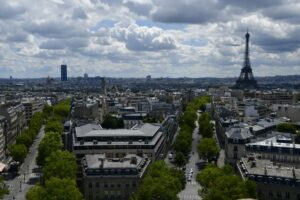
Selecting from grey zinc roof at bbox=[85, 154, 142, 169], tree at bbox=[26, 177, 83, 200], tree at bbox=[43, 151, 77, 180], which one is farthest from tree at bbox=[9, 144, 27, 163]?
tree at bbox=[26, 177, 83, 200]

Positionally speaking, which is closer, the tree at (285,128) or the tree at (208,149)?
the tree at (208,149)

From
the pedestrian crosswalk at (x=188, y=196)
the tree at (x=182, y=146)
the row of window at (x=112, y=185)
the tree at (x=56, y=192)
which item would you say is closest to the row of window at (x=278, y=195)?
the pedestrian crosswalk at (x=188, y=196)

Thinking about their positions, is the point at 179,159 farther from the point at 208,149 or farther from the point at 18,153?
the point at 18,153

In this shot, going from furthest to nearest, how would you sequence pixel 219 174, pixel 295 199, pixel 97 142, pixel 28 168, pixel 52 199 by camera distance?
pixel 28 168, pixel 97 142, pixel 219 174, pixel 295 199, pixel 52 199

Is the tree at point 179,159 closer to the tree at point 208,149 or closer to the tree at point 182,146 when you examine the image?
the tree at point 208,149

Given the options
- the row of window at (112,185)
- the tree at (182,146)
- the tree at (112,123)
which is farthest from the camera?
the tree at (112,123)

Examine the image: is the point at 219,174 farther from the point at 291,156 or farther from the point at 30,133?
the point at 30,133

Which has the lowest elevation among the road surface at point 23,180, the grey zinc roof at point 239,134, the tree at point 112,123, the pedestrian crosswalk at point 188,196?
the road surface at point 23,180

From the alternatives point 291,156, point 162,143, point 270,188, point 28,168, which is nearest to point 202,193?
point 270,188

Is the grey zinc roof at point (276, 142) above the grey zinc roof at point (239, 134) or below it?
below
